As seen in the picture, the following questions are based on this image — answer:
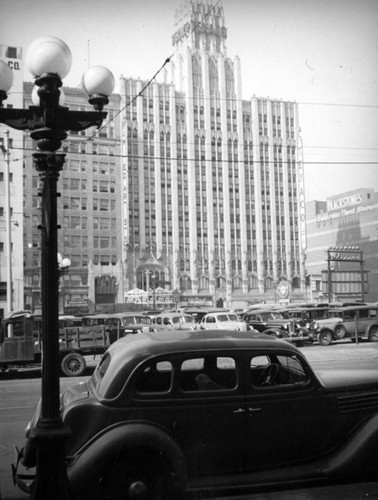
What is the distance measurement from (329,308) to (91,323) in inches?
361

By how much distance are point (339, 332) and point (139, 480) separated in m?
14.8

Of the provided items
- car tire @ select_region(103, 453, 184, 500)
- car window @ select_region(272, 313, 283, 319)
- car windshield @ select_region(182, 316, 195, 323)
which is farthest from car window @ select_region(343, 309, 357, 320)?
car tire @ select_region(103, 453, 184, 500)

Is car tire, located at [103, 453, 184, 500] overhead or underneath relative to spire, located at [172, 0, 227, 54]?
underneath

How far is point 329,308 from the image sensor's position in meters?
18.3

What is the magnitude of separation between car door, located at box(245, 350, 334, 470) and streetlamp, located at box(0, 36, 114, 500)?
1.53 metres

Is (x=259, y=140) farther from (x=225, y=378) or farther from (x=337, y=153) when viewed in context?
(x=225, y=378)

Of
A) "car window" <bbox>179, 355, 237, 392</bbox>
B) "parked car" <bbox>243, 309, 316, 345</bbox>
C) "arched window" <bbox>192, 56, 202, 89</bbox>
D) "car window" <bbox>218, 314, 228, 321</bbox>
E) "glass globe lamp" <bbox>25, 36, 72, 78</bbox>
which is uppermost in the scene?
"arched window" <bbox>192, 56, 202, 89</bbox>

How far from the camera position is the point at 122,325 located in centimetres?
1419

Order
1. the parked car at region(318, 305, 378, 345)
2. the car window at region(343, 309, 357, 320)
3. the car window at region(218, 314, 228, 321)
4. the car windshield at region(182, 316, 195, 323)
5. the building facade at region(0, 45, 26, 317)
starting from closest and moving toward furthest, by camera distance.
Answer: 1. the parked car at region(318, 305, 378, 345)
2. the car window at region(343, 309, 357, 320)
3. the car window at region(218, 314, 228, 321)
4. the car windshield at region(182, 316, 195, 323)
5. the building facade at region(0, 45, 26, 317)

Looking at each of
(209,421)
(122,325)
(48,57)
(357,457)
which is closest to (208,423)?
(209,421)

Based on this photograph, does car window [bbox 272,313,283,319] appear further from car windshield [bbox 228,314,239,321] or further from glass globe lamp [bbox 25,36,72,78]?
glass globe lamp [bbox 25,36,72,78]

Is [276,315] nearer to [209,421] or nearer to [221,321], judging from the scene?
[221,321]

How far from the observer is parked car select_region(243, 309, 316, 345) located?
16.4 meters

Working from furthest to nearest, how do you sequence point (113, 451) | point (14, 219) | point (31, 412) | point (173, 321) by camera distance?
point (14, 219), point (173, 321), point (31, 412), point (113, 451)
